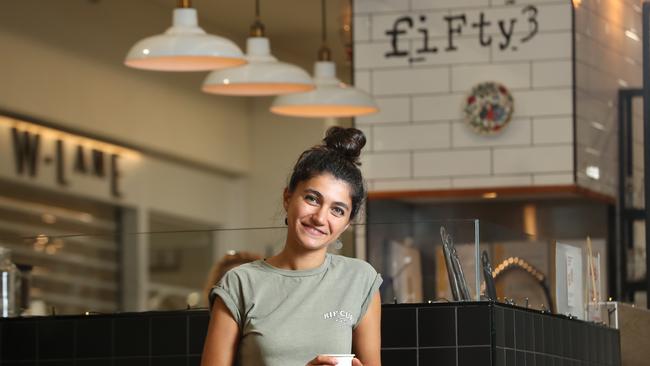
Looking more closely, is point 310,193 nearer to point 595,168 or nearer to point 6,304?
point 6,304

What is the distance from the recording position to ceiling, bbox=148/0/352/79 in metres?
9.24

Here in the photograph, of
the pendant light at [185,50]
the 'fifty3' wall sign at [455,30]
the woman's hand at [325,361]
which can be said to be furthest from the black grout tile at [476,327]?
the 'fifty3' wall sign at [455,30]

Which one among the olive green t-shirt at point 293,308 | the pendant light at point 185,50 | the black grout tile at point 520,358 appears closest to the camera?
the olive green t-shirt at point 293,308

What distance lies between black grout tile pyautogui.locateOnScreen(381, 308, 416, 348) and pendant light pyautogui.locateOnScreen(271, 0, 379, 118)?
103 inches

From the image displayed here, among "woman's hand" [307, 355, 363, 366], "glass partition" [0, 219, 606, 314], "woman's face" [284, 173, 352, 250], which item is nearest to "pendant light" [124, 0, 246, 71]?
"glass partition" [0, 219, 606, 314]

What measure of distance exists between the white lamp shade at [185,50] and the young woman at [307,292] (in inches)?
91.2

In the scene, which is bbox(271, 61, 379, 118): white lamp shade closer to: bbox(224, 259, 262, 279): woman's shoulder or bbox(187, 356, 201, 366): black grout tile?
bbox(187, 356, 201, 366): black grout tile

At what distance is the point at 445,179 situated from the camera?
21.4 feet

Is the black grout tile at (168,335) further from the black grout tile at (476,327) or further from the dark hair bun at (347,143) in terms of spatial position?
the dark hair bun at (347,143)

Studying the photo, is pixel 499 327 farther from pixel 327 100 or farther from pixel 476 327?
pixel 327 100

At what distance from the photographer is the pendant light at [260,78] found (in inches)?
219

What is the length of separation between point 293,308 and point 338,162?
294 mm

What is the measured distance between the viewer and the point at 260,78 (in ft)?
18.2

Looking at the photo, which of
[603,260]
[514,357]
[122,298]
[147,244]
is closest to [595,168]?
[603,260]
